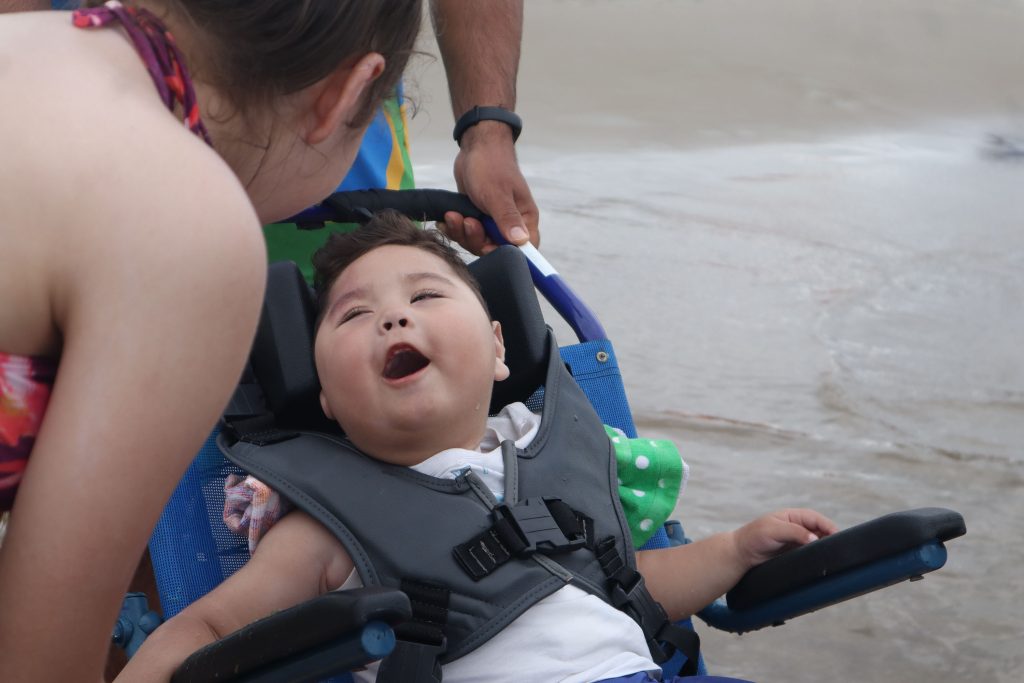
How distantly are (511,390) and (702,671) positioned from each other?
50 centimetres

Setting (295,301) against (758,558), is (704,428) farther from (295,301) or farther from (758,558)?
(295,301)

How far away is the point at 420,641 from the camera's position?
144cm

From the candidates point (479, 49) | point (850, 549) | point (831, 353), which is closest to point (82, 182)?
point (850, 549)

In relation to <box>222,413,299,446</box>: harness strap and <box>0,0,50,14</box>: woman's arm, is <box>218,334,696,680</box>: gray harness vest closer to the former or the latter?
<box>222,413,299,446</box>: harness strap

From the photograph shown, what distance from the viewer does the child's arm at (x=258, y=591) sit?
1.31 m

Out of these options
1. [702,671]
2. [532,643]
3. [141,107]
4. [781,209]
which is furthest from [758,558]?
[781,209]

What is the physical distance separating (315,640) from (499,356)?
746 millimetres

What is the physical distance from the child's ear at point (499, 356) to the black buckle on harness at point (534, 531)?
0.22 metres

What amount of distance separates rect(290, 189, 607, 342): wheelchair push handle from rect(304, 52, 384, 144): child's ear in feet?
2.75

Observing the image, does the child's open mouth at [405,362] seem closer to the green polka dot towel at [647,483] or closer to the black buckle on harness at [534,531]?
the black buckle on harness at [534,531]

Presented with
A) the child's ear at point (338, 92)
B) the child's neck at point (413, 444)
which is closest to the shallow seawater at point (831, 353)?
the child's neck at point (413, 444)

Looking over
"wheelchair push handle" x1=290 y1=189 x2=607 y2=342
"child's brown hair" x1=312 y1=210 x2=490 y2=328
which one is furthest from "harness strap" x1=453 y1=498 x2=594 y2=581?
"wheelchair push handle" x1=290 y1=189 x2=607 y2=342

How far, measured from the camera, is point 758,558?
1765mm

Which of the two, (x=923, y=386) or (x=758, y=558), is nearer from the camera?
(x=758, y=558)
